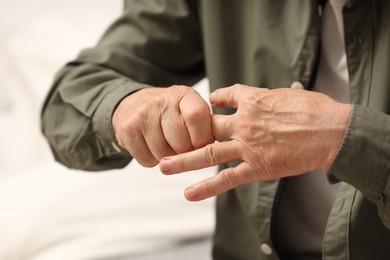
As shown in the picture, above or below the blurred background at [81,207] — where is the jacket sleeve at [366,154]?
above

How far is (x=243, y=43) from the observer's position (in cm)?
104

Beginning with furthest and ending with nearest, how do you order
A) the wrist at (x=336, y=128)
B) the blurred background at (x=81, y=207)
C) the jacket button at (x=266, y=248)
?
the blurred background at (x=81, y=207) < the jacket button at (x=266, y=248) < the wrist at (x=336, y=128)

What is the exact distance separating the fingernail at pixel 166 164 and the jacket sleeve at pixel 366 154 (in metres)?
0.20

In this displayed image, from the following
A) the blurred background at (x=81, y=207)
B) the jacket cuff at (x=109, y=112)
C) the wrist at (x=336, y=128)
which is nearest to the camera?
the wrist at (x=336, y=128)

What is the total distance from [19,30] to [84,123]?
1.10 metres

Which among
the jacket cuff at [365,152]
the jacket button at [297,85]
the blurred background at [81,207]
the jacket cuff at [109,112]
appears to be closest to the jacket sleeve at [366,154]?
the jacket cuff at [365,152]

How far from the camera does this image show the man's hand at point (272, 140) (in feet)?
2.37

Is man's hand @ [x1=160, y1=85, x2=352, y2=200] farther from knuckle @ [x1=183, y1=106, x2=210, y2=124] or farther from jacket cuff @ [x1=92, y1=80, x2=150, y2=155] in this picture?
jacket cuff @ [x1=92, y1=80, x2=150, y2=155]

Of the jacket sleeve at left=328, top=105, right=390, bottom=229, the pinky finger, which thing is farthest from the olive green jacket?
the pinky finger

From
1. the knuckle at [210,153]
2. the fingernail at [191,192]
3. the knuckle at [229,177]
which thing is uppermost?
the knuckle at [210,153]

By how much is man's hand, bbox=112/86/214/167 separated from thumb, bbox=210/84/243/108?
0.06 feet

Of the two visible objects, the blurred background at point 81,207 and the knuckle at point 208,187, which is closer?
the knuckle at point 208,187

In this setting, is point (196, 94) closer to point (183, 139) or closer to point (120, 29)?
point (183, 139)

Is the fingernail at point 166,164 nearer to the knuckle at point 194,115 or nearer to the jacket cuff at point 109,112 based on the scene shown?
the knuckle at point 194,115
